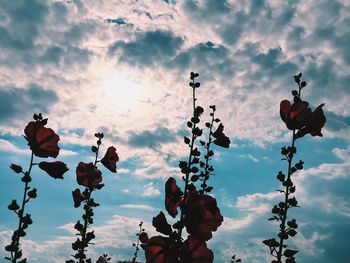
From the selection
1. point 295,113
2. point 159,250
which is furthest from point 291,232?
point 159,250

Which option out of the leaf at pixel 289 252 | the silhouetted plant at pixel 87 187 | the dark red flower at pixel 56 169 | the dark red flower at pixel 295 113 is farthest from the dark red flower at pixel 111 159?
the dark red flower at pixel 295 113

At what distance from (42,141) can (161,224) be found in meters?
1.92

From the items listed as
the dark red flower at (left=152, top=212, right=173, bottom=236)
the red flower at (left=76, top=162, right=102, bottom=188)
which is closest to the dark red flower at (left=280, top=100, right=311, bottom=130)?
the dark red flower at (left=152, top=212, right=173, bottom=236)

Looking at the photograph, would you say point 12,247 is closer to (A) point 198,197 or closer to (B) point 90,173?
(B) point 90,173

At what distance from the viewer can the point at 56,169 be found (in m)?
4.58

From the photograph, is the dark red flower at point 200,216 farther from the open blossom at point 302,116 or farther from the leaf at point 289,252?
the leaf at point 289,252

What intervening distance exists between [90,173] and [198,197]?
12.2 feet

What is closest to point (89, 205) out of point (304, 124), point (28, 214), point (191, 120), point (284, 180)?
point (28, 214)

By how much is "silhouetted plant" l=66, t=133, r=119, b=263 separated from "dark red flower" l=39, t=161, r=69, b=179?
1740 mm

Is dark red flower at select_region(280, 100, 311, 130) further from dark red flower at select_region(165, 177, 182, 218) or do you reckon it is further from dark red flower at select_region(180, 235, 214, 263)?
dark red flower at select_region(180, 235, 214, 263)

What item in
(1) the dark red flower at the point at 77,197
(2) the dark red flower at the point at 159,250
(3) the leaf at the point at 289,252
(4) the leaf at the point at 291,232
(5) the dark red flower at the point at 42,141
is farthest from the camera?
(1) the dark red flower at the point at 77,197

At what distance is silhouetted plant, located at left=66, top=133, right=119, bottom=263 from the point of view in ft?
21.2

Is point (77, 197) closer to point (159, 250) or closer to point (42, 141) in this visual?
point (42, 141)

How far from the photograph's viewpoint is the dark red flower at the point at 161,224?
350cm
